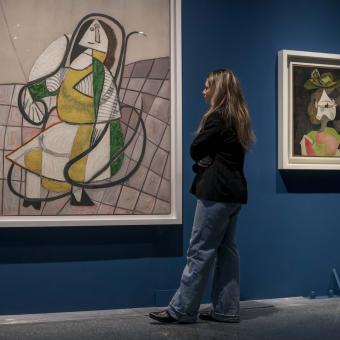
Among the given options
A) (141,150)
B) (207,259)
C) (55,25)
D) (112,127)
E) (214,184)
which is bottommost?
(207,259)

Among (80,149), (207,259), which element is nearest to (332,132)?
(207,259)

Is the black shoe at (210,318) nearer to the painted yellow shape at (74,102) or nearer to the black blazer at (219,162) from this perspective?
the black blazer at (219,162)

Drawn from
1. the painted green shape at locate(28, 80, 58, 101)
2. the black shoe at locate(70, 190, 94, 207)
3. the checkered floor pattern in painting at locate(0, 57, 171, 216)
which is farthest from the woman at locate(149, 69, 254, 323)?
the painted green shape at locate(28, 80, 58, 101)

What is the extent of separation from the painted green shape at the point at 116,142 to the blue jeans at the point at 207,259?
47 cm

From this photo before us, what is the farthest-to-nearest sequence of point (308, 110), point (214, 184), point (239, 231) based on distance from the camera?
1. point (308, 110)
2. point (239, 231)
3. point (214, 184)

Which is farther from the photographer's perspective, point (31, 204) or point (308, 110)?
point (308, 110)

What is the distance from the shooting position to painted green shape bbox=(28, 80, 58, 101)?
2.61m

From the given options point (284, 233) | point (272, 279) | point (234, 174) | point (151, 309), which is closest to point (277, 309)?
point (272, 279)

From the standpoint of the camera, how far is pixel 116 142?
2729mm

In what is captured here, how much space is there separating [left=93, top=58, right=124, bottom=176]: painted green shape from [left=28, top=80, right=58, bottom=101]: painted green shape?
0.22m

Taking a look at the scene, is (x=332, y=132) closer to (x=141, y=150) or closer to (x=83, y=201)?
(x=141, y=150)

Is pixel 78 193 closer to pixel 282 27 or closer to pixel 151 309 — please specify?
pixel 151 309

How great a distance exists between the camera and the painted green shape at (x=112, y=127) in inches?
106

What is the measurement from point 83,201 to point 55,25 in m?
0.82
